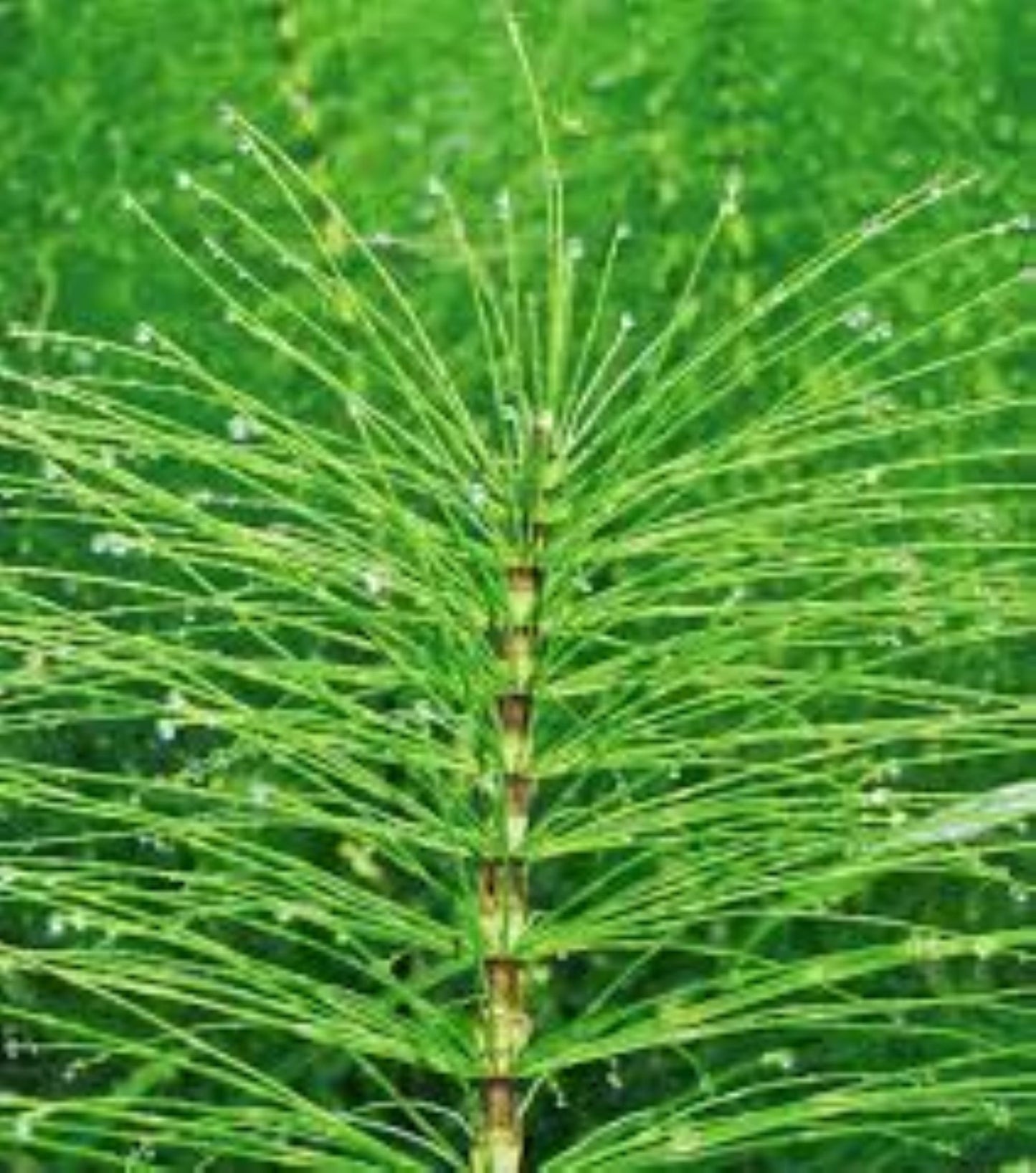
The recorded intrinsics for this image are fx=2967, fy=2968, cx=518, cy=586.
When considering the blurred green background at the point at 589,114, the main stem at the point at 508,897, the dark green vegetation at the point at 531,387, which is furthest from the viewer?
the blurred green background at the point at 589,114

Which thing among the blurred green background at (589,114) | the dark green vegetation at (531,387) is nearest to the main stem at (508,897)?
the dark green vegetation at (531,387)

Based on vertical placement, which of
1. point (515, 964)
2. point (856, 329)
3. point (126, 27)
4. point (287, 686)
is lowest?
point (515, 964)

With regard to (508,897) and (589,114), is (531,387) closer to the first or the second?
(589,114)

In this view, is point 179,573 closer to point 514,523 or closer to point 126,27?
point 126,27

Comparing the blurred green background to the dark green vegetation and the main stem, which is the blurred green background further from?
the main stem

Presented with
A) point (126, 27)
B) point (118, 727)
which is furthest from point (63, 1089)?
point (126, 27)

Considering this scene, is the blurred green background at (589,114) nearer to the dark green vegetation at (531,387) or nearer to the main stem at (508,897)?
the dark green vegetation at (531,387)

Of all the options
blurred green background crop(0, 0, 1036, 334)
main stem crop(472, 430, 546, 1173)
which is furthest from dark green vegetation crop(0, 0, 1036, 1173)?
main stem crop(472, 430, 546, 1173)

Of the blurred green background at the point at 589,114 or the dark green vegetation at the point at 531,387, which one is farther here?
the blurred green background at the point at 589,114

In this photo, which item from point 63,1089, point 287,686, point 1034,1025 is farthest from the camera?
point 63,1089
